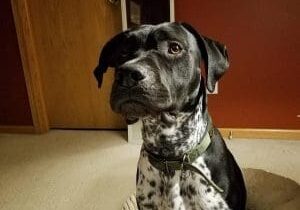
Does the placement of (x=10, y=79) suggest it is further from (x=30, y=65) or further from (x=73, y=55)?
(x=73, y=55)

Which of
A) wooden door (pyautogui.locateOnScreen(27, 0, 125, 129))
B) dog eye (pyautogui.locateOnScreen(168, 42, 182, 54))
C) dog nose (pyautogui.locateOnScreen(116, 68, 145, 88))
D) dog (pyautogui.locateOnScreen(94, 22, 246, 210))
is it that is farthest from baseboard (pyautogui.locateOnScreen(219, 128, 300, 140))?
dog nose (pyautogui.locateOnScreen(116, 68, 145, 88))

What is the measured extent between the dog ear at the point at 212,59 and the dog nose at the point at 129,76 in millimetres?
298

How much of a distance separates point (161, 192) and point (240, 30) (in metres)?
1.55

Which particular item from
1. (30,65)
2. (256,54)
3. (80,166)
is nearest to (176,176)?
(80,166)

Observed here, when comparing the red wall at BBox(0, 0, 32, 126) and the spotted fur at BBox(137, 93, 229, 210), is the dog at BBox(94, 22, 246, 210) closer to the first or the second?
the spotted fur at BBox(137, 93, 229, 210)

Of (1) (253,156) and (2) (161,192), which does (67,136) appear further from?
(2) (161,192)

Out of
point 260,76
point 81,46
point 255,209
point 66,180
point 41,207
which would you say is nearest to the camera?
point 255,209

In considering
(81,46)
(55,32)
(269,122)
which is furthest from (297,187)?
(55,32)

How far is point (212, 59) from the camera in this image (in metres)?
1.25

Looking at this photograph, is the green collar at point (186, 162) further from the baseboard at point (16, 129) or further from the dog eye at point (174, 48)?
the baseboard at point (16, 129)

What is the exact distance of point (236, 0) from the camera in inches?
95.4

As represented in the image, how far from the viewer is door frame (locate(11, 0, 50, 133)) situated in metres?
2.78

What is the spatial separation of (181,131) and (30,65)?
1.98 m

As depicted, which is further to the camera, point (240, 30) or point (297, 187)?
point (240, 30)
